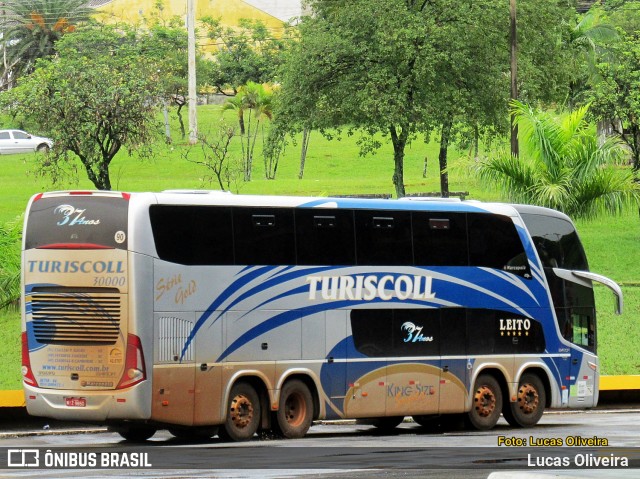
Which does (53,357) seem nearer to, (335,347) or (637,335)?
(335,347)

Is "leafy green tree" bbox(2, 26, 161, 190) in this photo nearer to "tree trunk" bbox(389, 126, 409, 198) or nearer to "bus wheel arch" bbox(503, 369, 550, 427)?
"tree trunk" bbox(389, 126, 409, 198)

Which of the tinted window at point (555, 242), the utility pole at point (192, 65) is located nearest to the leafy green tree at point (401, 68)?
the utility pole at point (192, 65)

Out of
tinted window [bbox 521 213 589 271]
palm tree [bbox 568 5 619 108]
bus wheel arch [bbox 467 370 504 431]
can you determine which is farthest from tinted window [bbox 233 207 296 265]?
palm tree [bbox 568 5 619 108]

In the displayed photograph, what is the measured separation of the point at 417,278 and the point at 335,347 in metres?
1.96

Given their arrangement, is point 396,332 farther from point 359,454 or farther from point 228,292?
point 359,454

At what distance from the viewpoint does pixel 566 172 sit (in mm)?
34594

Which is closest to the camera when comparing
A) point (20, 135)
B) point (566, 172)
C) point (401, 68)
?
point (566, 172)

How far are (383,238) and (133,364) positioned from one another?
202 inches

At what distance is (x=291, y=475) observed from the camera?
1370cm

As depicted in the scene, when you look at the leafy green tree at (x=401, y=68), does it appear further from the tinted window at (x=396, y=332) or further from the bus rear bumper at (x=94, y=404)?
the bus rear bumper at (x=94, y=404)

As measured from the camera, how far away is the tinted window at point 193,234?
1872 cm

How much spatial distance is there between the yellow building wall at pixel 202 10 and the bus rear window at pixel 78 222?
8401cm

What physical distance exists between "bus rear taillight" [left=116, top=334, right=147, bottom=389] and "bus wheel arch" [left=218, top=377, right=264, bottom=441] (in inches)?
67.6

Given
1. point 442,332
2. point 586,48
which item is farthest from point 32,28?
point 442,332
